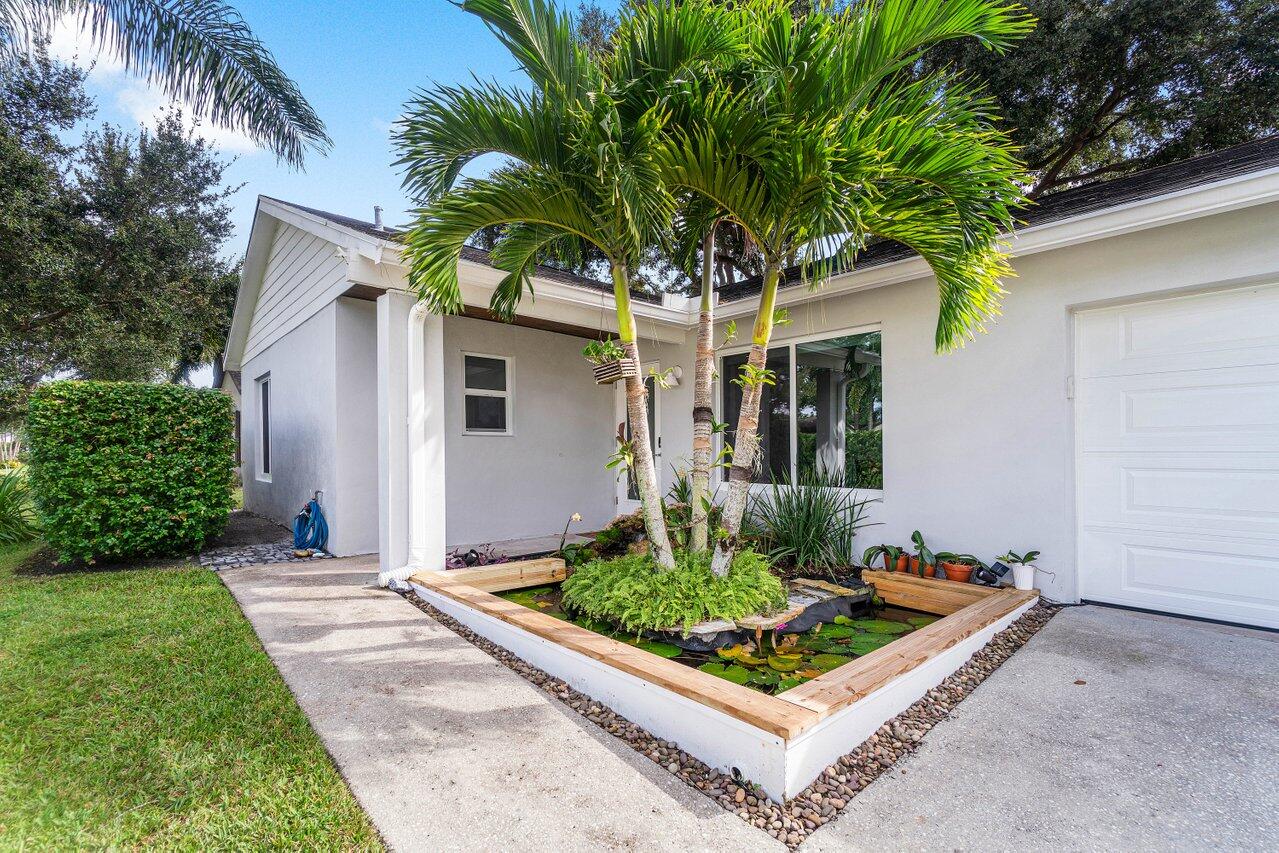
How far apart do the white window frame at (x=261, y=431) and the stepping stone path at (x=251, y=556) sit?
2.84 metres

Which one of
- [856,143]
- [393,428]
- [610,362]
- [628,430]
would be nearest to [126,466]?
[393,428]

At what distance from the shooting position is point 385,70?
6824mm

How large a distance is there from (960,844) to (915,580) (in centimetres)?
268

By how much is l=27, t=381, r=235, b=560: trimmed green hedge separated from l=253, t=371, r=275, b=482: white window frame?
10.8 feet

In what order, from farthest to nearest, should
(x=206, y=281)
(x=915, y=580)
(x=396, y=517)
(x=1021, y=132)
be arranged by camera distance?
(x=206, y=281)
(x=1021, y=132)
(x=396, y=517)
(x=915, y=580)

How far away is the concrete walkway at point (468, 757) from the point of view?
68.7 inches

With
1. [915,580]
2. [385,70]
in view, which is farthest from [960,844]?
[385,70]

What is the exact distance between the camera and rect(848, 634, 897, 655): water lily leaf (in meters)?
3.29

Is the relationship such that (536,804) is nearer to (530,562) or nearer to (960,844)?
(960,844)

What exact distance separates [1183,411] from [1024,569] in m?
1.42

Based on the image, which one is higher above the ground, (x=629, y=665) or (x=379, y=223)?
(x=379, y=223)

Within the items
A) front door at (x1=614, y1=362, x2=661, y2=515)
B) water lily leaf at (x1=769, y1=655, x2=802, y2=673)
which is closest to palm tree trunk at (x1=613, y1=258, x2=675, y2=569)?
water lily leaf at (x1=769, y1=655, x2=802, y2=673)

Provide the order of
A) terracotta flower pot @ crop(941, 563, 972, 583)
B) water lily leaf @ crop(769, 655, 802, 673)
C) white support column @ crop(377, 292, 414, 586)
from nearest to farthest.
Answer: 1. water lily leaf @ crop(769, 655, 802, 673)
2. terracotta flower pot @ crop(941, 563, 972, 583)
3. white support column @ crop(377, 292, 414, 586)

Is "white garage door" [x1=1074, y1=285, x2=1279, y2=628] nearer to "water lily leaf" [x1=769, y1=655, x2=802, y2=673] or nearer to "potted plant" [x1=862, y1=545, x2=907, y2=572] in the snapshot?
"potted plant" [x1=862, y1=545, x2=907, y2=572]
